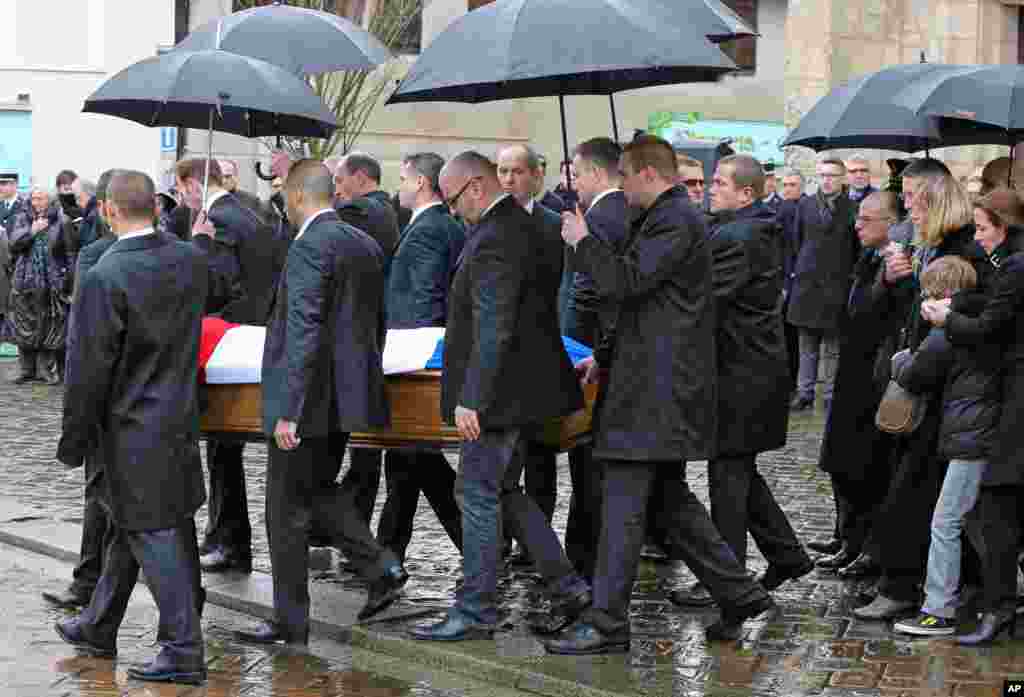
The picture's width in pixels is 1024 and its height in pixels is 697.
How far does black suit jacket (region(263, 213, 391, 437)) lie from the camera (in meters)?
8.45

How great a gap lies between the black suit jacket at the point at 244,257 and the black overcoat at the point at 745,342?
2.33m

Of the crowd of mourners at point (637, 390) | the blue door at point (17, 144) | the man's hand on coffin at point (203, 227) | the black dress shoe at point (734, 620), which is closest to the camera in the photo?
the crowd of mourners at point (637, 390)

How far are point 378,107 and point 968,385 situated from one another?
2500 cm

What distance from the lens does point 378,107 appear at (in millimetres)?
33031

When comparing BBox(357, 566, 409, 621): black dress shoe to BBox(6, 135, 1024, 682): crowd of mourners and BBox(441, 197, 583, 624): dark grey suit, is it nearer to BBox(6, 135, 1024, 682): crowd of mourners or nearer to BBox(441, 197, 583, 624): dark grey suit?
BBox(6, 135, 1024, 682): crowd of mourners

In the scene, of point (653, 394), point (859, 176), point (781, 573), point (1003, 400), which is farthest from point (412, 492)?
point (859, 176)

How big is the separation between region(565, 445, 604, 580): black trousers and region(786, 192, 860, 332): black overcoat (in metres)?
8.16

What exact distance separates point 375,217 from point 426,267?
66 centimetres

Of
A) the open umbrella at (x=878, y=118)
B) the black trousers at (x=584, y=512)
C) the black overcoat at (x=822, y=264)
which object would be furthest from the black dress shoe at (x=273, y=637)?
the black overcoat at (x=822, y=264)

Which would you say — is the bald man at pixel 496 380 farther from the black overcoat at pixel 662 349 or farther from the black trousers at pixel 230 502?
the black trousers at pixel 230 502

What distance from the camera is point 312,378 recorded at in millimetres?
8508

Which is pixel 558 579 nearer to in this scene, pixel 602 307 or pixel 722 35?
pixel 602 307

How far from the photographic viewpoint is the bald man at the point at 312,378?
8469mm

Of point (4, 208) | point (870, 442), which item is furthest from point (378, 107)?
point (870, 442)
